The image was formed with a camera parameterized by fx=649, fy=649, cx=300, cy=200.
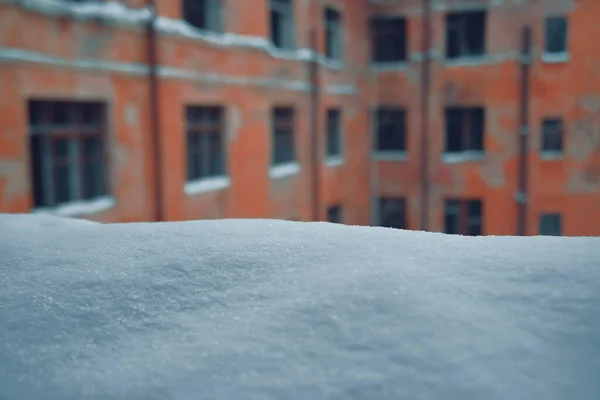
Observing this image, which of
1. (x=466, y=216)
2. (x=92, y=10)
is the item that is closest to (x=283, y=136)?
(x=466, y=216)

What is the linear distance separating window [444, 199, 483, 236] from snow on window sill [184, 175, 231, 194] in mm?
8617

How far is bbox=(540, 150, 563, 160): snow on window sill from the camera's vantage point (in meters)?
17.9

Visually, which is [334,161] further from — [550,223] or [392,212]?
[550,223]

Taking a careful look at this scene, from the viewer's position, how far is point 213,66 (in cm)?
1198

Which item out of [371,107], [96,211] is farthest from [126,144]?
[371,107]

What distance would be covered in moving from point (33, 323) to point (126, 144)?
7668 mm

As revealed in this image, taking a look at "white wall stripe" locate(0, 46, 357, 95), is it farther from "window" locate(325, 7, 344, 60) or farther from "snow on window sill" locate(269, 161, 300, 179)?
"window" locate(325, 7, 344, 60)

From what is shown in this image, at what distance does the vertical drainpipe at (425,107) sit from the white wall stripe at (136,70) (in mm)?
4405

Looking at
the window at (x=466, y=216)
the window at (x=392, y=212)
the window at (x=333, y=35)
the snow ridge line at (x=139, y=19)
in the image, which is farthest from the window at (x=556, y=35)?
the snow ridge line at (x=139, y=19)

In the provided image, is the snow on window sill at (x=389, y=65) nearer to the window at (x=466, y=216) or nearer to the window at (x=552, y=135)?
the window at (x=466, y=216)

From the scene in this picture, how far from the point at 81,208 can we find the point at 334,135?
32.4ft

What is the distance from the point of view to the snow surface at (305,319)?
80.3 inches

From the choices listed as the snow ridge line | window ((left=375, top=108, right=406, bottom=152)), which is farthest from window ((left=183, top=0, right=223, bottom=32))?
window ((left=375, top=108, right=406, bottom=152))

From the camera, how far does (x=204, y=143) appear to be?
12047 mm
